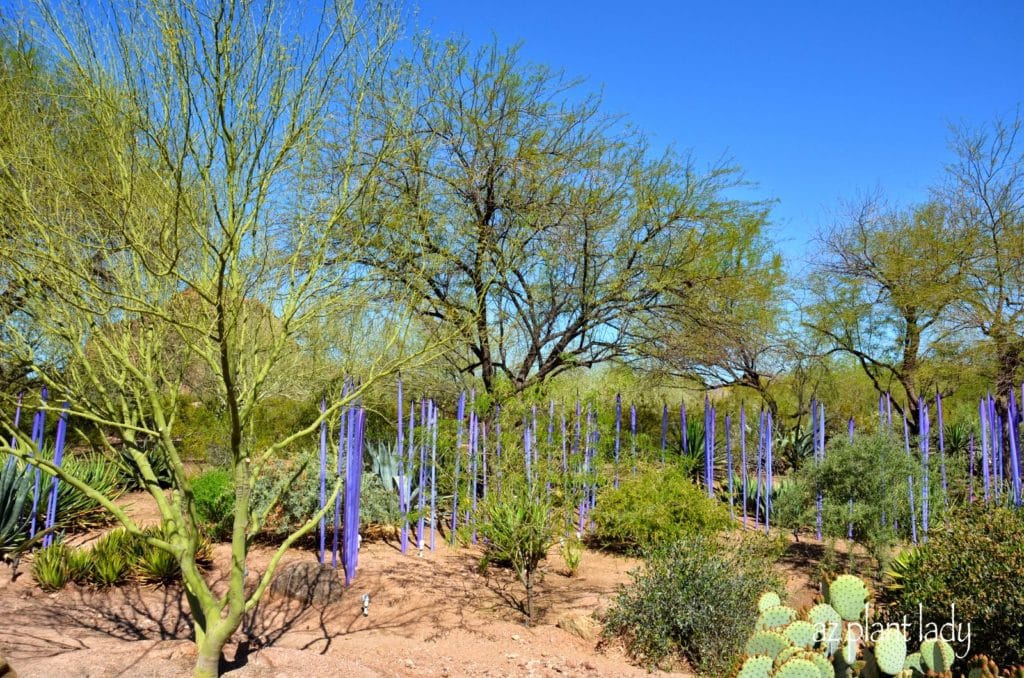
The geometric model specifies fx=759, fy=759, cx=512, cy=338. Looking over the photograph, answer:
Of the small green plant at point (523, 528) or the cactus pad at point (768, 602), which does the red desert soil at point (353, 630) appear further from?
the cactus pad at point (768, 602)

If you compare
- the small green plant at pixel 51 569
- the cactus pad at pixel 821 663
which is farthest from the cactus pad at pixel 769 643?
the small green plant at pixel 51 569

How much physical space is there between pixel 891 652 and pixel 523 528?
4.24m

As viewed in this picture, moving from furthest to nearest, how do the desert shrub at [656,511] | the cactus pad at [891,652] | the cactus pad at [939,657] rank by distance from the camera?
the desert shrub at [656,511], the cactus pad at [939,657], the cactus pad at [891,652]

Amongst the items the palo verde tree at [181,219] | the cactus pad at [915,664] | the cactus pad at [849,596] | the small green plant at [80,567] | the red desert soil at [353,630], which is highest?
the palo verde tree at [181,219]

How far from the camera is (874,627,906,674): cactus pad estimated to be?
387 cm

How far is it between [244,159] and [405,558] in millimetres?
6249

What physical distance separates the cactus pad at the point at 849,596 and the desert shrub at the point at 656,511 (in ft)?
13.4

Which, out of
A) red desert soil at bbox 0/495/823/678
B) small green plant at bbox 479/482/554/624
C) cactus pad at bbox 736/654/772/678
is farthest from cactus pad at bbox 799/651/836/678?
small green plant at bbox 479/482/554/624

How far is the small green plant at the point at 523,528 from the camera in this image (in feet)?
24.9

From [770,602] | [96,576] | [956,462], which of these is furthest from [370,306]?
[956,462]

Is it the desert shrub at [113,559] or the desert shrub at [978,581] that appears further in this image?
the desert shrub at [113,559]

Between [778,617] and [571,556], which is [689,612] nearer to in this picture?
[778,617]

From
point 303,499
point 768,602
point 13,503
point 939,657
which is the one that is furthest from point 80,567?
point 939,657

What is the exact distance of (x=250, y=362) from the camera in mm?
5051
